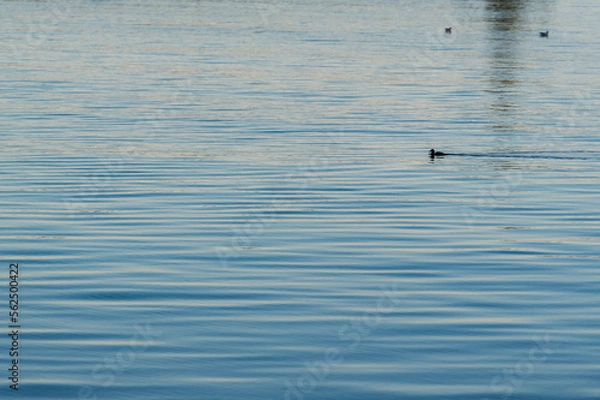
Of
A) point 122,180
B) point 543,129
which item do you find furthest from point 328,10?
point 122,180

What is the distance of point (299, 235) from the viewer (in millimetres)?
22984

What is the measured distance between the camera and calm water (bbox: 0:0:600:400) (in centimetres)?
1537

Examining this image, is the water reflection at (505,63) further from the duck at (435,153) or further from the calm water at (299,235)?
the duck at (435,153)

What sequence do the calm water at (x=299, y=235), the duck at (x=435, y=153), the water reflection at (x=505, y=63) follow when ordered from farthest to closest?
the water reflection at (x=505, y=63), the duck at (x=435, y=153), the calm water at (x=299, y=235)

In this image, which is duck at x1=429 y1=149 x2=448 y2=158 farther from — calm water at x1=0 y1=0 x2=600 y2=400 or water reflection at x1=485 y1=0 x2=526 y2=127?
water reflection at x1=485 y1=0 x2=526 y2=127

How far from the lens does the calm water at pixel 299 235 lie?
50.4 ft

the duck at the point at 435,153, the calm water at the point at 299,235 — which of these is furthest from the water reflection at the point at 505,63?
the duck at the point at 435,153

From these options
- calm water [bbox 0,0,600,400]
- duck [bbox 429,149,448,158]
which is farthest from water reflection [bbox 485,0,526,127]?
duck [bbox 429,149,448,158]

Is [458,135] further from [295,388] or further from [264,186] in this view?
[295,388]

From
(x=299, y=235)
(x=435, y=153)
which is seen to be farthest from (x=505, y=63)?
(x=299, y=235)

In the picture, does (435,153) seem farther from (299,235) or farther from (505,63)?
(505,63)

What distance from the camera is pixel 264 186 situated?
1127 inches

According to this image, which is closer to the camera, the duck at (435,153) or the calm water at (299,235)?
the calm water at (299,235)

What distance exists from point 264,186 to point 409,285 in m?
9.82
